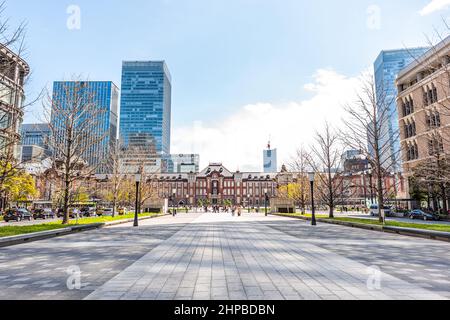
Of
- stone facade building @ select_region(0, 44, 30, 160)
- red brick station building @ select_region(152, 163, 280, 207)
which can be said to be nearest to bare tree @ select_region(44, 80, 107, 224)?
stone facade building @ select_region(0, 44, 30, 160)

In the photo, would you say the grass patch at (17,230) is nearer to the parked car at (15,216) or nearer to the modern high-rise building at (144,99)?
the parked car at (15,216)

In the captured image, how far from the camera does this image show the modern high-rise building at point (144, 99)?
16138 centimetres

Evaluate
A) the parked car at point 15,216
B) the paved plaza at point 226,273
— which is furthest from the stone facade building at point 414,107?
the parked car at point 15,216

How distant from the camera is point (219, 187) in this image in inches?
4218

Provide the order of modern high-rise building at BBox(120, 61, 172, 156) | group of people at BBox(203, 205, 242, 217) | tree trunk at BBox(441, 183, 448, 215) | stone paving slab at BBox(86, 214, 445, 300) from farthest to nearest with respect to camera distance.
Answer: modern high-rise building at BBox(120, 61, 172, 156) < group of people at BBox(203, 205, 242, 217) < tree trunk at BBox(441, 183, 448, 215) < stone paving slab at BBox(86, 214, 445, 300)

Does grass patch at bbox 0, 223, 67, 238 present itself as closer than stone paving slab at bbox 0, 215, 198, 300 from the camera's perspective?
No

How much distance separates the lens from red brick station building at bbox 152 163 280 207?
107 m

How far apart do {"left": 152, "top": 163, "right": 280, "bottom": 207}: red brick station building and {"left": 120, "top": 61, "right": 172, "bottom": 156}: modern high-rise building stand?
188ft

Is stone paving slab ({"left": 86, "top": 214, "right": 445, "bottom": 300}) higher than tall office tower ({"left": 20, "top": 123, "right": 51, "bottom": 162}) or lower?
lower

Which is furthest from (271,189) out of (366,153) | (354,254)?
(354,254)

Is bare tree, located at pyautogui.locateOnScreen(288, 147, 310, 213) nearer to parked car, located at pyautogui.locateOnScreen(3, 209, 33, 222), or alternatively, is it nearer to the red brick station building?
parked car, located at pyautogui.locateOnScreen(3, 209, 33, 222)

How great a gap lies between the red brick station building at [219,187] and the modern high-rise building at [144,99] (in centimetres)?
5719
